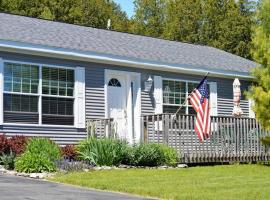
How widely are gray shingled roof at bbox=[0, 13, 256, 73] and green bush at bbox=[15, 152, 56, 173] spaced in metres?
3.89

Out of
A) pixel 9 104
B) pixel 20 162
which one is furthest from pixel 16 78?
pixel 20 162

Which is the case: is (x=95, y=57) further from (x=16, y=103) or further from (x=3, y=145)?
(x=3, y=145)

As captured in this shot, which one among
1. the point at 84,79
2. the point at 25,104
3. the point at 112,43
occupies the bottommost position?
the point at 25,104

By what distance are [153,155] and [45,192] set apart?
18.6ft

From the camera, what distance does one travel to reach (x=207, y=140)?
57.3ft

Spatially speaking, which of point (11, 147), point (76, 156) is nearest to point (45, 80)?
point (76, 156)

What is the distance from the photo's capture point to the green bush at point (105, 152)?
14.8 meters

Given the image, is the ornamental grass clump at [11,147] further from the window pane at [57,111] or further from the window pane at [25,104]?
the window pane at [57,111]

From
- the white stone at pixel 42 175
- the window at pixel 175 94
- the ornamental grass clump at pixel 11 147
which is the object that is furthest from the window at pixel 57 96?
the white stone at pixel 42 175

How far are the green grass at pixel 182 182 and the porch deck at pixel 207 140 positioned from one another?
1.41 meters

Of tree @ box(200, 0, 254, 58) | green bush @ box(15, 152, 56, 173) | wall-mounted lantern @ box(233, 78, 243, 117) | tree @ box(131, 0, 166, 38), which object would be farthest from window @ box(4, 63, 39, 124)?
tree @ box(131, 0, 166, 38)

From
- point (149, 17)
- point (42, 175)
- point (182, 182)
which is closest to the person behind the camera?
point (182, 182)

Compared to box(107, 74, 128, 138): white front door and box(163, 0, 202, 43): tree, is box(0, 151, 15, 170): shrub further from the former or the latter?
box(163, 0, 202, 43): tree

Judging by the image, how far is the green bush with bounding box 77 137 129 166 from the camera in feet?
48.5
